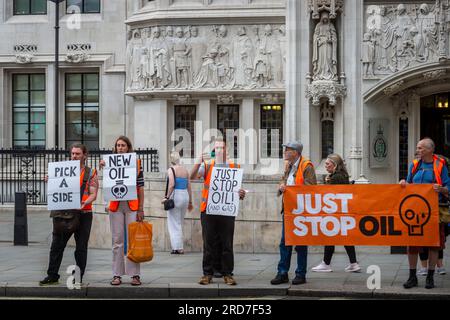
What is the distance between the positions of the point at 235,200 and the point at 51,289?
2884 millimetres

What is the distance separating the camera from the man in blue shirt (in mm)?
13531

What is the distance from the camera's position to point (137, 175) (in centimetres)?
1392

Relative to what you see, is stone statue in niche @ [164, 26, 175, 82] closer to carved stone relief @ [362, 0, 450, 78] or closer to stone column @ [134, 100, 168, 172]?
stone column @ [134, 100, 168, 172]

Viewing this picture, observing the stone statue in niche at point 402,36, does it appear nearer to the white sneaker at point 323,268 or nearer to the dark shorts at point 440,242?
the white sneaker at point 323,268

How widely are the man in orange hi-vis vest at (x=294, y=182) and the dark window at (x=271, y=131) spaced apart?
1518 cm

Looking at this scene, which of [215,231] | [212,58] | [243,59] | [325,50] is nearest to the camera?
[215,231]

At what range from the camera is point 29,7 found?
32.6 metres

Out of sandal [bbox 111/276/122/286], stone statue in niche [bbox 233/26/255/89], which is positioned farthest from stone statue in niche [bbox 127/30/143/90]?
sandal [bbox 111/276/122/286]

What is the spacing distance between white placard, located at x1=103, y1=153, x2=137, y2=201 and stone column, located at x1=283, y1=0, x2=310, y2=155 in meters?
12.6

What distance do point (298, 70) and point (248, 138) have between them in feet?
13.5

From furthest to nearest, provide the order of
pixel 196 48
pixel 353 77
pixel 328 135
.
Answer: pixel 196 48
pixel 328 135
pixel 353 77

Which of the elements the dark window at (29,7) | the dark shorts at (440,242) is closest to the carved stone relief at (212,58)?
the dark window at (29,7)

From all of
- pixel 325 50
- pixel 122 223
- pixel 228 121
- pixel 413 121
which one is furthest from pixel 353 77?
pixel 122 223

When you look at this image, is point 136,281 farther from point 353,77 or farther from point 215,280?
point 353,77
